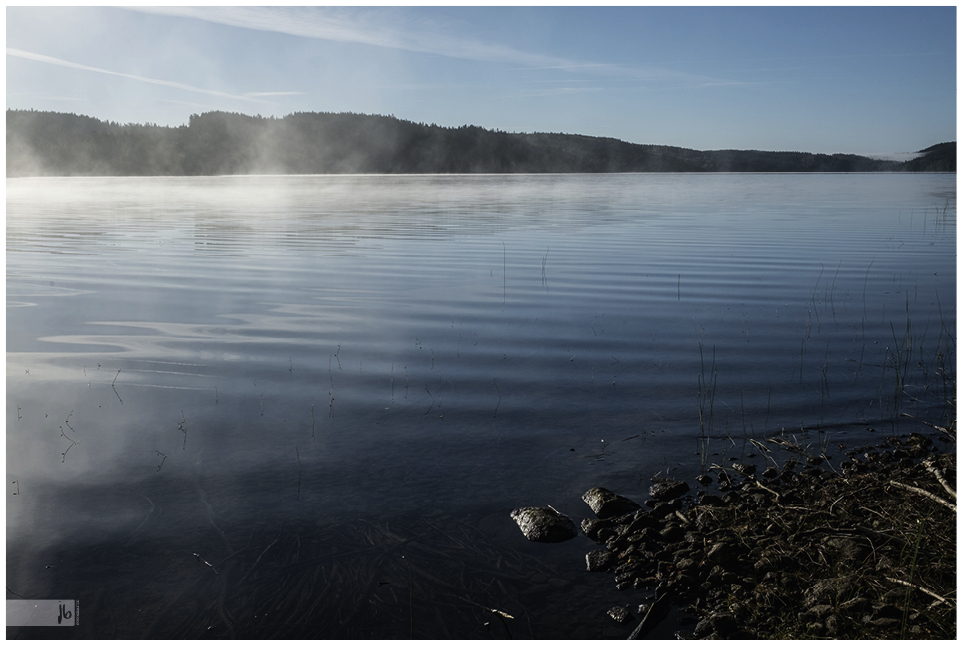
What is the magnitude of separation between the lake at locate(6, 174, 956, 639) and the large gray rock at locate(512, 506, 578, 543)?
0.16 m

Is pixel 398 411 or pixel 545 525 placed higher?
pixel 398 411

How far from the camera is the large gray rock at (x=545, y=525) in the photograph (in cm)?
683

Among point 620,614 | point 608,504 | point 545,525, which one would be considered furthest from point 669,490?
point 620,614

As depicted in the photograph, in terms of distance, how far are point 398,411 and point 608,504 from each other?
378 centimetres

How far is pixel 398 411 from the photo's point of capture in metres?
10.1

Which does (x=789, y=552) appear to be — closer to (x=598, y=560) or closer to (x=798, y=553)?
(x=798, y=553)

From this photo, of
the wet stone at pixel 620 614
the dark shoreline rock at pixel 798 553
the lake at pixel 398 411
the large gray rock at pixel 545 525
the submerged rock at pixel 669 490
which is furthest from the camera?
the submerged rock at pixel 669 490

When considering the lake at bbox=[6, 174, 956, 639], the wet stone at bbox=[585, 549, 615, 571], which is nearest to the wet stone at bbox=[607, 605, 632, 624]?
the lake at bbox=[6, 174, 956, 639]

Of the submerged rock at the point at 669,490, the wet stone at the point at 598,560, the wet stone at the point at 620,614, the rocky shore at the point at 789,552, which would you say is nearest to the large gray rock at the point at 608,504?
the rocky shore at the point at 789,552

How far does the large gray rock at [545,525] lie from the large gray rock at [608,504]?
287mm

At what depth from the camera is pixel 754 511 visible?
265 inches

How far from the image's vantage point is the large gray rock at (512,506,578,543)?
22.4 ft

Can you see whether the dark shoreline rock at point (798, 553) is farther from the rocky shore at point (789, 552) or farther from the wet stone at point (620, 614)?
the wet stone at point (620, 614)

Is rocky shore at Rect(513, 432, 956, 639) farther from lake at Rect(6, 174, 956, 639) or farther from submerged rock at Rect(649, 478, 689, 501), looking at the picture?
lake at Rect(6, 174, 956, 639)
